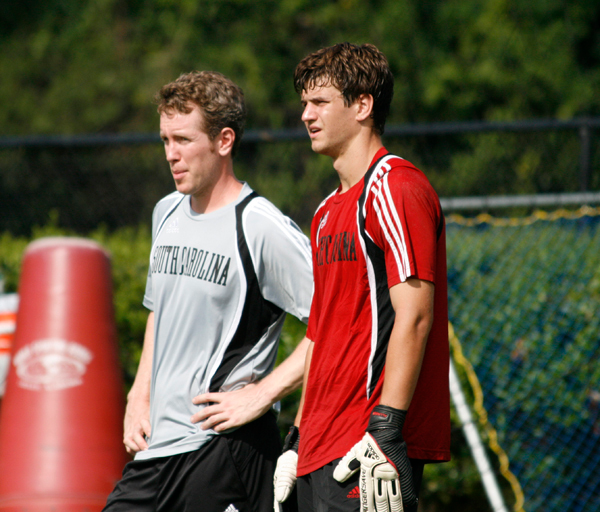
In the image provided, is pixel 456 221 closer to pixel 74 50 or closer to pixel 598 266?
pixel 598 266

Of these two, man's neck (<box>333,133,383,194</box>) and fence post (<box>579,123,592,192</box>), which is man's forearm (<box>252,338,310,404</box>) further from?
fence post (<box>579,123,592,192</box>)

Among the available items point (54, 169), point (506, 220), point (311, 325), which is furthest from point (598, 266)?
point (54, 169)

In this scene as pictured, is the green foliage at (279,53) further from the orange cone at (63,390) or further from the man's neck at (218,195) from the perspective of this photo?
the man's neck at (218,195)

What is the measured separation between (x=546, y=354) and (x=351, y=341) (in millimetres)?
2715

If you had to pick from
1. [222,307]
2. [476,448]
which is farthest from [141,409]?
[476,448]

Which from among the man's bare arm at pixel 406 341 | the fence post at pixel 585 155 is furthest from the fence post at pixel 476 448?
the man's bare arm at pixel 406 341

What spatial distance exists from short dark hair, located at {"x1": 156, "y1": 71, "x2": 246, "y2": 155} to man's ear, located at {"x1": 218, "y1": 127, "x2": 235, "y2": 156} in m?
0.02

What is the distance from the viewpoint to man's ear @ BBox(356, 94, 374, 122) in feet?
7.52

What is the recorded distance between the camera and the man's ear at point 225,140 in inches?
107

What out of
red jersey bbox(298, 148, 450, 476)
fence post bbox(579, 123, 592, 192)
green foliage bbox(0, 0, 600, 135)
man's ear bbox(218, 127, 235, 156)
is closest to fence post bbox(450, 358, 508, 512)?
fence post bbox(579, 123, 592, 192)

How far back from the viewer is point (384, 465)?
193 centimetres

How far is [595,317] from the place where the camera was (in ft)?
14.6

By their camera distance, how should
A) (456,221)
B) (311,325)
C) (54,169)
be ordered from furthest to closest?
1. (54,169)
2. (456,221)
3. (311,325)

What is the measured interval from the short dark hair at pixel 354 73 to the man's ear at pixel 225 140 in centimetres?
48
